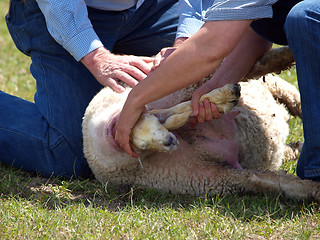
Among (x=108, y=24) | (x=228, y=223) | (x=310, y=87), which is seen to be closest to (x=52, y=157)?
(x=108, y=24)

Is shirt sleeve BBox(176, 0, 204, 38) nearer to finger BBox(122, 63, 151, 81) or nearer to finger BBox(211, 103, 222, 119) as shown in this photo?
finger BBox(122, 63, 151, 81)

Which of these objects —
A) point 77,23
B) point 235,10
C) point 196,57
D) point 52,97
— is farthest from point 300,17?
point 52,97

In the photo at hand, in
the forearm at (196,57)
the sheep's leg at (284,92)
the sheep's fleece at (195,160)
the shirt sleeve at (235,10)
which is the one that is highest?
the shirt sleeve at (235,10)

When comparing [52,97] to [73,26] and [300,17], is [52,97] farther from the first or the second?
[300,17]

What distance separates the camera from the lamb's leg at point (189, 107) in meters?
2.73

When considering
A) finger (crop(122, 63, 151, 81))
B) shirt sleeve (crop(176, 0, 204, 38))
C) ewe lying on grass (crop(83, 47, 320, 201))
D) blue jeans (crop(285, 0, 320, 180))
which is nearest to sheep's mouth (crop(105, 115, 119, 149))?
ewe lying on grass (crop(83, 47, 320, 201))

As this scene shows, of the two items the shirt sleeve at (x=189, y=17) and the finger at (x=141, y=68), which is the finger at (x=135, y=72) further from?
the shirt sleeve at (x=189, y=17)

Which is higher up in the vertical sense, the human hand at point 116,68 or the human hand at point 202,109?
the human hand at point 116,68

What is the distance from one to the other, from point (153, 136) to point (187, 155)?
37cm

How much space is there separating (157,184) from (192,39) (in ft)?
3.26

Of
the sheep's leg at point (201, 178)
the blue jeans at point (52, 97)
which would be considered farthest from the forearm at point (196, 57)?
the blue jeans at point (52, 97)

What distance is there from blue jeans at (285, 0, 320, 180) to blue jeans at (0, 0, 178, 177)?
152 centimetres

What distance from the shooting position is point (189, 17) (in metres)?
3.39

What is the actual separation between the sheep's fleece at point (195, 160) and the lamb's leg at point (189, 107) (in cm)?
19
